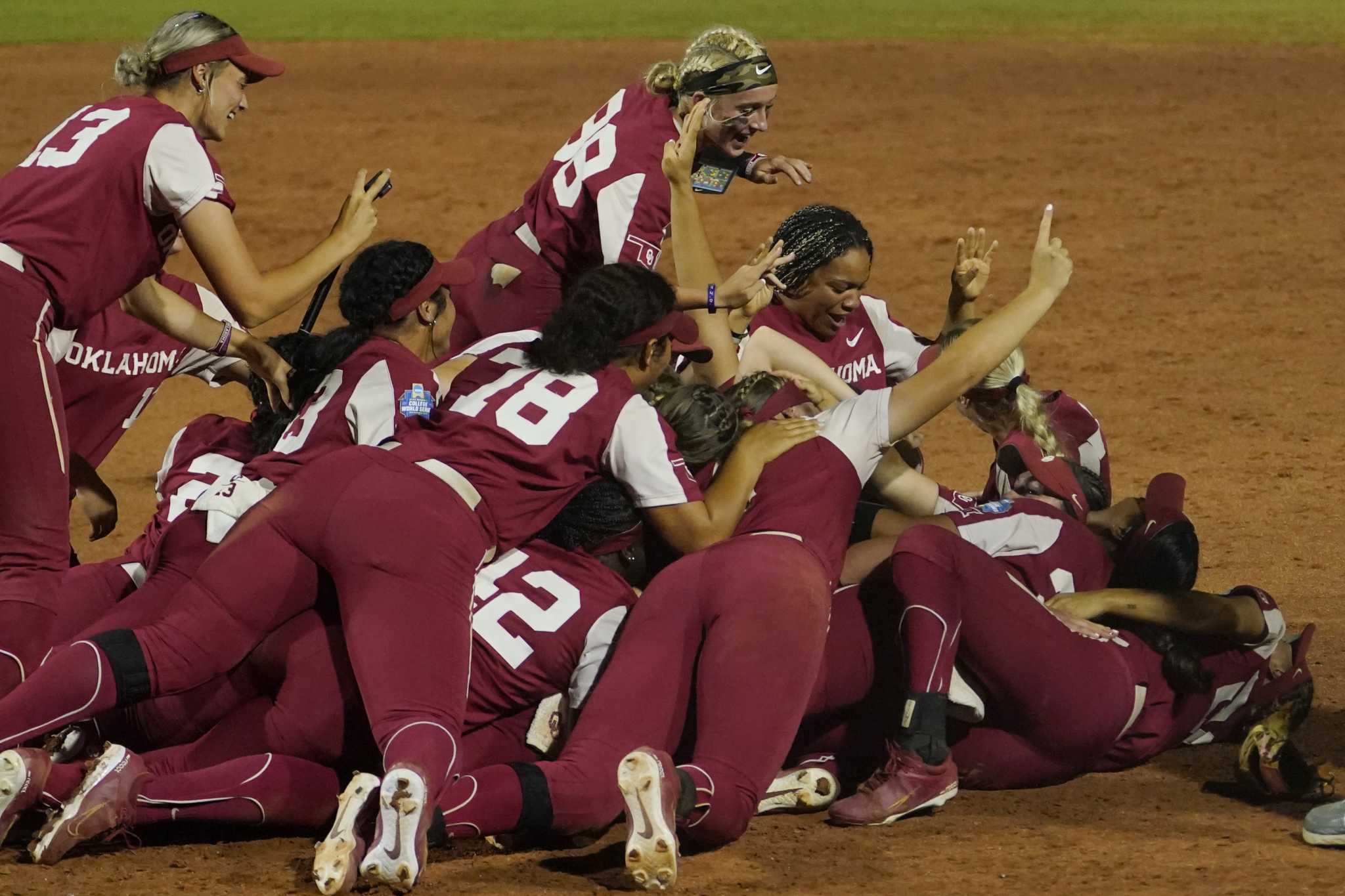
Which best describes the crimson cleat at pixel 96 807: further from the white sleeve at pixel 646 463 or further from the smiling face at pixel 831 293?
the smiling face at pixel 831 293

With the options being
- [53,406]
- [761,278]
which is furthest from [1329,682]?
[53,406]

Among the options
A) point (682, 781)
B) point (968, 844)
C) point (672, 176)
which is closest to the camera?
point (682, 781)

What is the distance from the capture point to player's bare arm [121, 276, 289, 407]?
5016mm

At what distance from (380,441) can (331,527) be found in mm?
556

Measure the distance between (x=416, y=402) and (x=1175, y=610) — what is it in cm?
194

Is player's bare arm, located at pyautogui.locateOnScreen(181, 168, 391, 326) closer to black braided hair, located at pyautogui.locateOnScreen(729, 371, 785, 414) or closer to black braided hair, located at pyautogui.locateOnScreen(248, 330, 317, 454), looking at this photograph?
black braided hair, located at pyautogui.locateOnScreen(248, 330, 317, 454)

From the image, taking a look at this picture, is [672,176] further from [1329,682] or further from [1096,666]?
[1329,682]

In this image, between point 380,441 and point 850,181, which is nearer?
point 380,441

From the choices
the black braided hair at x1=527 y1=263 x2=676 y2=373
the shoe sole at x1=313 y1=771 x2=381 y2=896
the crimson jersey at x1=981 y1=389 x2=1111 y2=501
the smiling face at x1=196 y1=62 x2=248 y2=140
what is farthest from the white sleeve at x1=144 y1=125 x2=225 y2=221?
the crimson jersey at x1=981 y1=389 x2=1111 y2=501

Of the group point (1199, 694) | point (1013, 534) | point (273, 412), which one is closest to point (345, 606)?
point (273, 412)

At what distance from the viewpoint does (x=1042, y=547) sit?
4.62 metres

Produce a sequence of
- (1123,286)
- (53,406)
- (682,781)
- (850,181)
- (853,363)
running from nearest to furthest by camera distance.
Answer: (682,781) < (53,406) < (853,363) < (1123,286) < (850,181)

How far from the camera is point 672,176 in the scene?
5.09 metres

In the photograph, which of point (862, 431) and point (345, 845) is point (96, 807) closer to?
point (345, 845)
